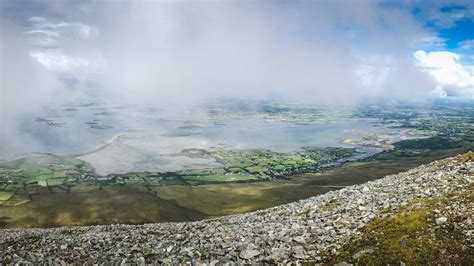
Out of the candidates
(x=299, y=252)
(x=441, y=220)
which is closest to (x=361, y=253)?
(x=299, y=252)

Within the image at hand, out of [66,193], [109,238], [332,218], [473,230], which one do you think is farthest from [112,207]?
[473,230]

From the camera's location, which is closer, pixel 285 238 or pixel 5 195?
pixel 285 238

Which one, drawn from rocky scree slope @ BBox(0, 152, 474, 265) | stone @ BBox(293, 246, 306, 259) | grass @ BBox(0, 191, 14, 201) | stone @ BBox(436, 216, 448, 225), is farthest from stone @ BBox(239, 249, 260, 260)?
grass @ BBox(0, 191, 14, 201)

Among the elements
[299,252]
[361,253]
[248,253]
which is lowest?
[248,253]

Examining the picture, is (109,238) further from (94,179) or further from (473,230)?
(94,179)

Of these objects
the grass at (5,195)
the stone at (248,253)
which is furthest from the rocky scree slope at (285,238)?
the grass at (5,195)

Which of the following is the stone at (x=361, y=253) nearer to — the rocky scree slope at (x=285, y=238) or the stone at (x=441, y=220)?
the rocky scree slope at (x=285, y=238)

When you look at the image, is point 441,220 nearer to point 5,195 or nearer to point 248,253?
→ point 248,253

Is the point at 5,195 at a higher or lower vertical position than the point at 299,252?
lower

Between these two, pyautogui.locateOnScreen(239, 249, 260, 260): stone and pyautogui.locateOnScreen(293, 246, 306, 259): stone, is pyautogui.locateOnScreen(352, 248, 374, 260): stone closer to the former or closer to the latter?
pyautogui.locateOnScreen(293, 246, 306, 259): stone

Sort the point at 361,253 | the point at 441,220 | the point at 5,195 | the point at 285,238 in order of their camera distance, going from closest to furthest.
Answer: the point at 361,253 < the point at 441,220 < the point at 285,238 < the point at 5,195
